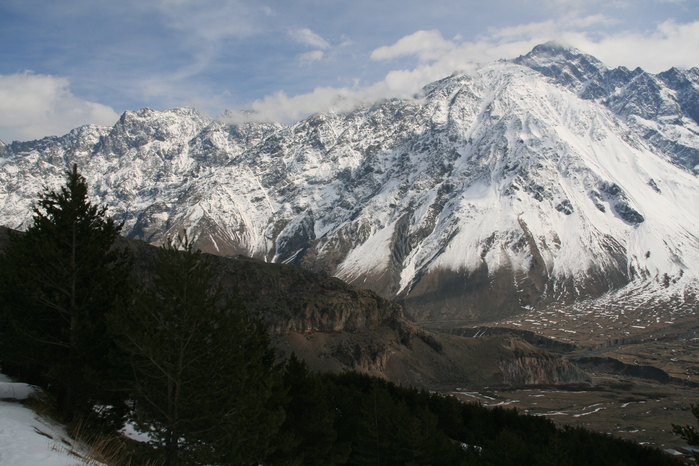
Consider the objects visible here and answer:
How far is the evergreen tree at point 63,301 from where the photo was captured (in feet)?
67.4

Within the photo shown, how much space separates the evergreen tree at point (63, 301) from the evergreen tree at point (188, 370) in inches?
70.0

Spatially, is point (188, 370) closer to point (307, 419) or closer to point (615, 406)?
point (307, 419)

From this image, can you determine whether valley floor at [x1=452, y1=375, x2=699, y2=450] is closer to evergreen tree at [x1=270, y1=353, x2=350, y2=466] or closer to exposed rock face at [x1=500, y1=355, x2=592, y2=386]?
exposed rock face at [x1=500, y1=355, x2=592, y2=386]

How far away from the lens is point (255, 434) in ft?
70.5

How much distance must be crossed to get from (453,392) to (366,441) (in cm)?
10340

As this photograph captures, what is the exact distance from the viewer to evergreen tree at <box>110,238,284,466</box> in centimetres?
1967

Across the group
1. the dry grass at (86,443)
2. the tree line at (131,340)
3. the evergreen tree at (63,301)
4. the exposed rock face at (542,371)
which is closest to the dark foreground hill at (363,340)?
the exposed rock face at (542,371)

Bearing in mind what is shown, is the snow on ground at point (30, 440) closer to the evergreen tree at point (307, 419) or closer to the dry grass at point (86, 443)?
the dry grass at point (86, 443)

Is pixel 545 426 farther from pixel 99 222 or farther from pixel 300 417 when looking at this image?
→ pixel 99 222

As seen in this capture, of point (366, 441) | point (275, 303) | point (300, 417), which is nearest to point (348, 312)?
point (275, 303)

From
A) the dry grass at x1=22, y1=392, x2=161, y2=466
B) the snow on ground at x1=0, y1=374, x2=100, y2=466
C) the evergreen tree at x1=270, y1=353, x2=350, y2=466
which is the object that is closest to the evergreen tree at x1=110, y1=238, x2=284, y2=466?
the dry grass at x1=22, y1=392, x2=161, y2=466

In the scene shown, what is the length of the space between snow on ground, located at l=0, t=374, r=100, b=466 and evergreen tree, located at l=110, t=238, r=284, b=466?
126 inches

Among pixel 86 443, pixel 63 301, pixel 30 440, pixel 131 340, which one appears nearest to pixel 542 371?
pixel 131 340

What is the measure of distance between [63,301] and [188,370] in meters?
6.53
